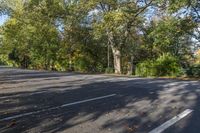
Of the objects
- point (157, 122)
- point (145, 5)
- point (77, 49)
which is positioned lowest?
point (157, 122)

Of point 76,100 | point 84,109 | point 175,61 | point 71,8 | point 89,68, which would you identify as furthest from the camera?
point 89,68

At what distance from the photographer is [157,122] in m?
7.73

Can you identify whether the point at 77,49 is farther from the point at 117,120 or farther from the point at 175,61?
the point at 117,120

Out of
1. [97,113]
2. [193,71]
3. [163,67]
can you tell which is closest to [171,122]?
[97,113]

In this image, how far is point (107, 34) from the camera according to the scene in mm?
38969

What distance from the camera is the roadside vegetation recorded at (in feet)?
102

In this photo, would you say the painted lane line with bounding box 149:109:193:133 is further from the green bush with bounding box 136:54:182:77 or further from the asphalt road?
the green bush with bounding box 136:54:182:77

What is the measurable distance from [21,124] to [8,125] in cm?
27

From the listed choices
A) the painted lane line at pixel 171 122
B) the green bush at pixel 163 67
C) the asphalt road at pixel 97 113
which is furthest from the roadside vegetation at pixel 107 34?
the painted lane line at pixel 171 122

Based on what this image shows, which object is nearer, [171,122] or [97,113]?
[171,122]

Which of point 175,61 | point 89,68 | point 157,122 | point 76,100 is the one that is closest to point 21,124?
point 157,122

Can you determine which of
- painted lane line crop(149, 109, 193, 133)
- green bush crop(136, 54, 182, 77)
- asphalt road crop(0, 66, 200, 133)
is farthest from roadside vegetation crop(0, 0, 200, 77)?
painted lane line crop(149, 109, 193, 133)

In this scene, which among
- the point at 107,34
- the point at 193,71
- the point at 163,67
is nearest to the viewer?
the point at 193,71

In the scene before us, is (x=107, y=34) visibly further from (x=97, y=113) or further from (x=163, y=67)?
(x=97, y=113)
